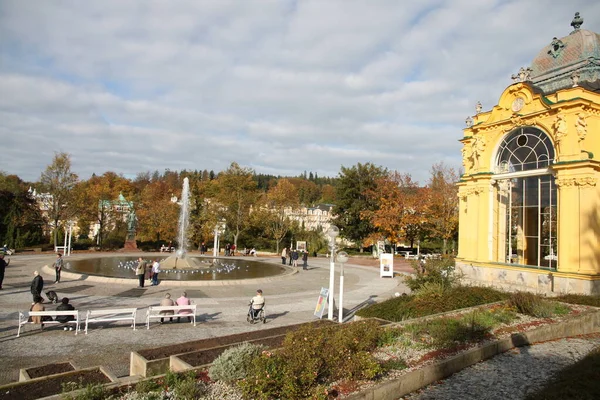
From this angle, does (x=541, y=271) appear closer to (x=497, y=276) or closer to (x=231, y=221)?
(x=497, y=276)

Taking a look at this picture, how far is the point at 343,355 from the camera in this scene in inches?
267

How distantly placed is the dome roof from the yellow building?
0.17 feet

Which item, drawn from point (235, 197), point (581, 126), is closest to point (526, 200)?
point (581, 126)

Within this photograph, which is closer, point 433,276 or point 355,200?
point 433,276

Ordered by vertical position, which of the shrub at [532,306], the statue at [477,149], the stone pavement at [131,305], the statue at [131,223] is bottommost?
the stone pavement at [131,305]

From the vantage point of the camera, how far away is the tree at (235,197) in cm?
4869

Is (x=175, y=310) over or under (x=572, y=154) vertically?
under

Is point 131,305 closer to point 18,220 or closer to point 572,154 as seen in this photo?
point 572,154

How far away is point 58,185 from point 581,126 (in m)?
44.8

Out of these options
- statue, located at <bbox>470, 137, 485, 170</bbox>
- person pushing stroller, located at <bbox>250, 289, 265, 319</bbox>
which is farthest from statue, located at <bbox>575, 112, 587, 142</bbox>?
person pushing stroller, located at <bbox>250, 289, 265, 319</bbox>

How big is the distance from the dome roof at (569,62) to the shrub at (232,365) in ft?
66.8

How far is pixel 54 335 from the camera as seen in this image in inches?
Answer: 441

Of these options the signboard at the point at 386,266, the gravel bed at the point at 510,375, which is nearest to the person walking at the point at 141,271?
the gravel bed at the point at 510,375

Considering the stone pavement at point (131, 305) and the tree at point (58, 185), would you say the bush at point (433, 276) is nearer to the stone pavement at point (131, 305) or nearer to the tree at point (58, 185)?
the stone pavement at point (131, 305)
